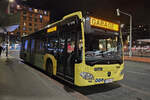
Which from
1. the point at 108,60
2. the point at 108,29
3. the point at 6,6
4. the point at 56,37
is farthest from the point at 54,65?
the point at 6,6

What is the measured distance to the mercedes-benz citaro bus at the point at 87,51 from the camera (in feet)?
13.6

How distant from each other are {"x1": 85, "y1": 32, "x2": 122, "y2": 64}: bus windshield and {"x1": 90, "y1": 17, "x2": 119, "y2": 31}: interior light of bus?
0.29m

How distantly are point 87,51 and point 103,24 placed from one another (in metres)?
1.39

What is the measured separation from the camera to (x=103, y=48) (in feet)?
15.6

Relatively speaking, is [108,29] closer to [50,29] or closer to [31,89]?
[50,29]

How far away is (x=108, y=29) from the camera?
16.0 feet

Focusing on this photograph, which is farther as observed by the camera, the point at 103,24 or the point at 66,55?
the point at 66,55

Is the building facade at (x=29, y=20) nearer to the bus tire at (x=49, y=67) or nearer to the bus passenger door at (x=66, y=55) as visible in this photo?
the bus tire at (x=49, y=67)

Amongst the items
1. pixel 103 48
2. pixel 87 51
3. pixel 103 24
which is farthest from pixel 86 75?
pixel 103 24

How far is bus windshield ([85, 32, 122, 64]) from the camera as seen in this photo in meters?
4.32

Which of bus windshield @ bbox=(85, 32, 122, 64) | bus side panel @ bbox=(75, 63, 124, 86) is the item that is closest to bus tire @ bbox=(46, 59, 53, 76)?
bus side panel @ bbox=(75, 63, 124, 86)

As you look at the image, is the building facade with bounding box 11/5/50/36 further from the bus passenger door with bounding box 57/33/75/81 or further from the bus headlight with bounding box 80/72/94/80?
the bus headlight with bounding box 80/72/94/80

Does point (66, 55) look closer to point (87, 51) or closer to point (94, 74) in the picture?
point (87, 51)

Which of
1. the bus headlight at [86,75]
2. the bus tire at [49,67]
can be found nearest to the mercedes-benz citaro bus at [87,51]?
the bus headlight at [86,75]
